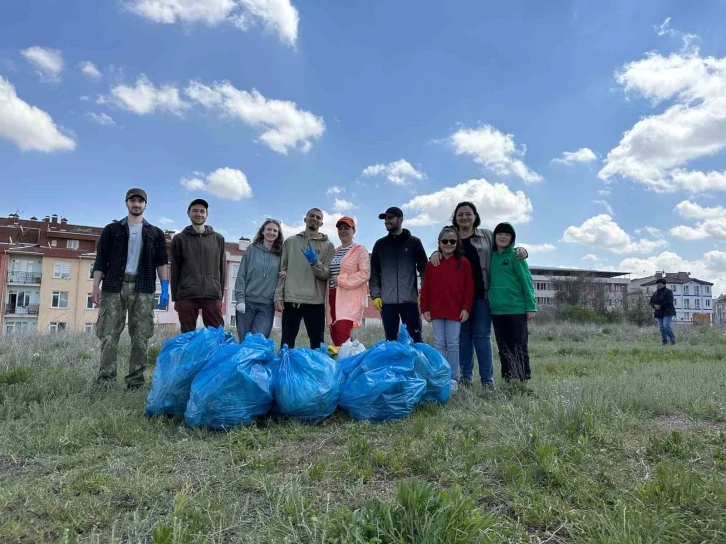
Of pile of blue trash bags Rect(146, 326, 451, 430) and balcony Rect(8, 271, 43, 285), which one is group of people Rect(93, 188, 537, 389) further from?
balcony Rect(8, 271, 43, 285)

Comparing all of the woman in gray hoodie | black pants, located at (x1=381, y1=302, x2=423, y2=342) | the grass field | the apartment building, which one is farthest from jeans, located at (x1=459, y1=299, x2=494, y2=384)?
the apartment building

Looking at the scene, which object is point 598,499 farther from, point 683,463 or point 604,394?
point 604,394

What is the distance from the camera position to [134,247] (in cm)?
466

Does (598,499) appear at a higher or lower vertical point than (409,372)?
lower

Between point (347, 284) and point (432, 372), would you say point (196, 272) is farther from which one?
point (432, 372)

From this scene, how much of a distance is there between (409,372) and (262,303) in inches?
84.1

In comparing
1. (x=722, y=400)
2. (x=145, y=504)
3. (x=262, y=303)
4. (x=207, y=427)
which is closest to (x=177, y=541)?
(x=145, y=504)

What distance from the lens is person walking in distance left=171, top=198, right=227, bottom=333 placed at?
480cm

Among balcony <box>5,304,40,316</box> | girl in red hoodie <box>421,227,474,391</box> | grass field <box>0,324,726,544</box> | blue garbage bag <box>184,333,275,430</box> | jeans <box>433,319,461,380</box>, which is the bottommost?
balcony <box>5,304,40,316</box>

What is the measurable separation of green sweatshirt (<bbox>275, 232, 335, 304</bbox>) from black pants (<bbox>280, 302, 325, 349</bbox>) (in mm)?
94

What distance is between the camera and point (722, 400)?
148 inches

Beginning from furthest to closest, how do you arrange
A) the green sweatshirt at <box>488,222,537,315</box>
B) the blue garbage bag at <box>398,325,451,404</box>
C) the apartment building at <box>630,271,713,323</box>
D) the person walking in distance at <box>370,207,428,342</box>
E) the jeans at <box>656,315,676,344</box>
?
1. the apartment building at <box>630,271,713,323</box>
2. the jeans at <box>656,315,676,344</box>
3. the person walking in distance at <box>370,207,428,342</box>
4. the green sweatshirt at <box>488,222,537,315</box>
5. the blue garbage bag at <box>398,325,451,404</box>

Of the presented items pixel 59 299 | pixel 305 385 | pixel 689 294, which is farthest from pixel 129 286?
pixel 689 294

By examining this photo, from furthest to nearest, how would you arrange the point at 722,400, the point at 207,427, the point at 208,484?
the point at 722,400
the point at 207,427
the point at 208,484
